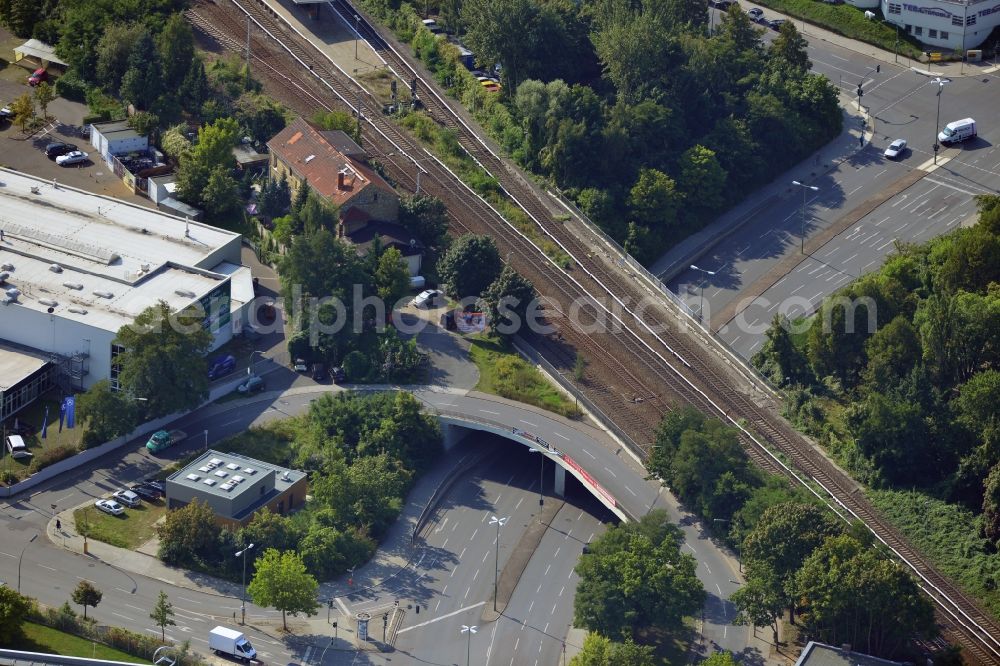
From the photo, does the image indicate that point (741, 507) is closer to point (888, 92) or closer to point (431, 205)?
point (431, 205)

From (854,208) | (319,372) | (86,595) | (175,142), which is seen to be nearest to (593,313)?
(319,372)

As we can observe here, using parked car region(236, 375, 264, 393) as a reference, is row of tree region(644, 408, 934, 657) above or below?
below

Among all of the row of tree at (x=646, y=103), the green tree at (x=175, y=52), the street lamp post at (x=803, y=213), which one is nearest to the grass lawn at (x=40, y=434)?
the green tree at (x=175, y=52)

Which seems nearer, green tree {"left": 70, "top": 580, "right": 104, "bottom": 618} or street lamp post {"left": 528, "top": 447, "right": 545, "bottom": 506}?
green tree {"left": 70, "top": 580, "right": 104, "bottom": 618}

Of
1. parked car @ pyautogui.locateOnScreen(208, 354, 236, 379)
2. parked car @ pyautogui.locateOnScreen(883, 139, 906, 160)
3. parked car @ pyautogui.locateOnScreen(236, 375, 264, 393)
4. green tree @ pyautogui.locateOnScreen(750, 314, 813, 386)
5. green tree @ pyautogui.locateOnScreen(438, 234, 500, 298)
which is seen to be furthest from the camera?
parked car @ pyautogui.locateOnScreen(883, 139, 906, 160)

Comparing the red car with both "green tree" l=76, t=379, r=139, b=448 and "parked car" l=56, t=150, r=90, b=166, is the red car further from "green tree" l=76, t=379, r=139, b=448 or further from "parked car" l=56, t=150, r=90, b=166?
"green tree" l=76, t=379, r=139, b=448

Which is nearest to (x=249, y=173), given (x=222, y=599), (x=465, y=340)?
(x=465, y=340)

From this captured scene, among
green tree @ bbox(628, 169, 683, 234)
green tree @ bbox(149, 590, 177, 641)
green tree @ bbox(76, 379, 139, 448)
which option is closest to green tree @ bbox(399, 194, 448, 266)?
green tree @ bbox(628, 169, 683, 234)

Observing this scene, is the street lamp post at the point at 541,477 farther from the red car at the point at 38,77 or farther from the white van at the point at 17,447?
the red car at the point at 38,77
